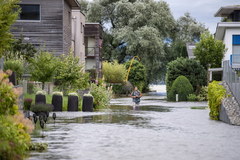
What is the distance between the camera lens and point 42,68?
39938mm

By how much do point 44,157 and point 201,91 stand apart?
157ft

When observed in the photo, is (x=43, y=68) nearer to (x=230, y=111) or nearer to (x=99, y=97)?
(x=99, y=97)

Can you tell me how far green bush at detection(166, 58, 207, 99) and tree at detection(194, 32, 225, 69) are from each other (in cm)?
98

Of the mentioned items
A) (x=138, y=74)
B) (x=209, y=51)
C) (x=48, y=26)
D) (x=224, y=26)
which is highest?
(x=224, y=26)

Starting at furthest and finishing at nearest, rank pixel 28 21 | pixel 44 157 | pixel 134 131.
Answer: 1. pixel 28 21
2. pixel 134 131
3. pixel 44 157

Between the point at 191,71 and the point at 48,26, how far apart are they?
828 inches

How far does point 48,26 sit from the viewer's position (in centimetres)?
4600

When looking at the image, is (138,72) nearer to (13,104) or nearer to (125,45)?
(125,45)

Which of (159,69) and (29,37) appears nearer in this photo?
(29,37)

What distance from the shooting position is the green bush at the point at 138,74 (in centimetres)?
8219

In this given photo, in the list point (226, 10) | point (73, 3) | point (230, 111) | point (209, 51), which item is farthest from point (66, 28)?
point (230, 111)

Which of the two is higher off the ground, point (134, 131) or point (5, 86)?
point (5, 86)

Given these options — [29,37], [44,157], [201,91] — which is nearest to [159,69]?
[201,91]

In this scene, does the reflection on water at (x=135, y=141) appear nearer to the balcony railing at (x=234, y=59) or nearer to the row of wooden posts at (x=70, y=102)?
the row of wooden posts at (x=70, y=102)
